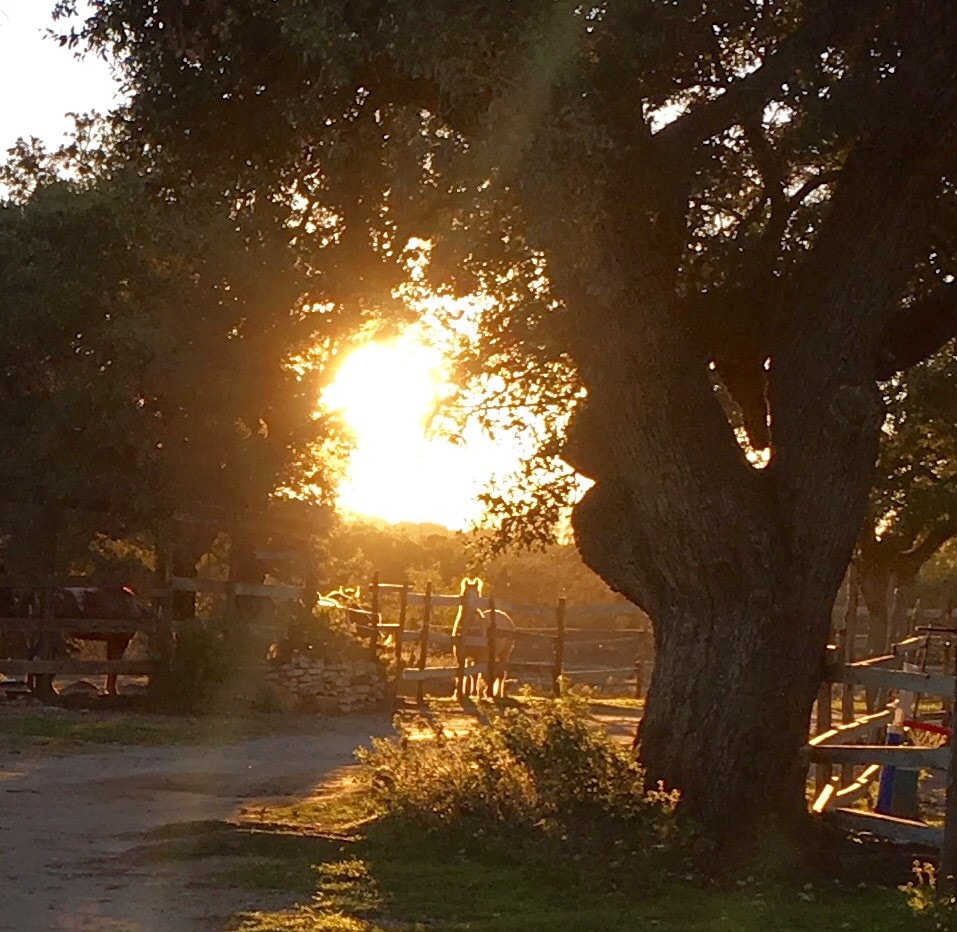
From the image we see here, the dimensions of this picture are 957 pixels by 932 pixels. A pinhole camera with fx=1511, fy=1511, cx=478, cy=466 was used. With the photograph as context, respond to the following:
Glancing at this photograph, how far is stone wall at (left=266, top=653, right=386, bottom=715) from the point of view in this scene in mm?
23109

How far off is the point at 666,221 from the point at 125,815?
620cm

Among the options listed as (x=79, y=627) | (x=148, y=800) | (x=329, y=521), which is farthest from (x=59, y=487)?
(x=148, y=800)

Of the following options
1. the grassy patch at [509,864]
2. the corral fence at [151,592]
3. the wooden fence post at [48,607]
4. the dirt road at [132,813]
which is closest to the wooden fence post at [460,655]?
the corral fence at [151,592]

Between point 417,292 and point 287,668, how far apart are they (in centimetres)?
1179

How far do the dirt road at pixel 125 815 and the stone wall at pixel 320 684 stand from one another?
215cm

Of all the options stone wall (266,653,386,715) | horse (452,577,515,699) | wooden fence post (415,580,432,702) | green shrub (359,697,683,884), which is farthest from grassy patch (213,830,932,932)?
horse (452,577,515,699)

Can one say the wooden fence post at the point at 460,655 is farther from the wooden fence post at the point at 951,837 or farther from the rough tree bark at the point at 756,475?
the wooden fence post at the point at 951,837

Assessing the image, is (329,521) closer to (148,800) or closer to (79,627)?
(79,627)

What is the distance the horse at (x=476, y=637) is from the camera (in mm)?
27609

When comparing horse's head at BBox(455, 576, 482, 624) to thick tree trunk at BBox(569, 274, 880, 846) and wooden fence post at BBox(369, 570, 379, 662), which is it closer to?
wooden fence post at BBox(369, 570, 379, 662)

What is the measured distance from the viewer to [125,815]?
11836 millimetres

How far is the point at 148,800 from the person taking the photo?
12.9 metres

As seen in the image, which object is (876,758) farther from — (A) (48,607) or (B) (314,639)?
(A) (48,607)

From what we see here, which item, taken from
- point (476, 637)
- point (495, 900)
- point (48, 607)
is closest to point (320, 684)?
point (48, 607)
